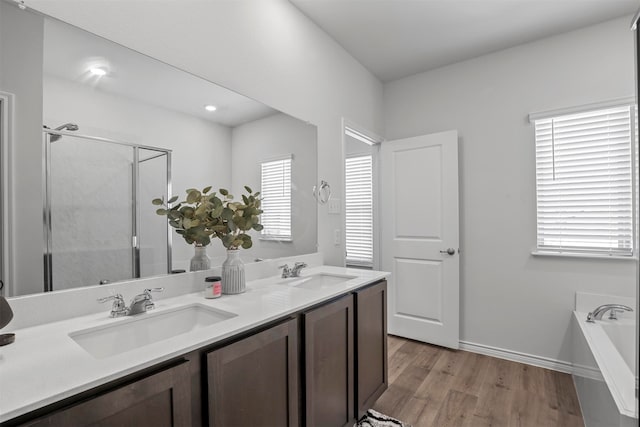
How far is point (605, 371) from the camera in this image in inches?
59.6

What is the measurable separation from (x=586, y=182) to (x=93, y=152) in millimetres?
3159

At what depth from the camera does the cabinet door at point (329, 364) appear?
142 centimetres

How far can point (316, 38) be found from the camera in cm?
248

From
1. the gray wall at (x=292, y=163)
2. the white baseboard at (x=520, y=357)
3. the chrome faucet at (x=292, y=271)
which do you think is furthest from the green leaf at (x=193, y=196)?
the white baseboard at (x=520, y=357)

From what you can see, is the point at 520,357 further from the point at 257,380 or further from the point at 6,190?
the point at 6,190

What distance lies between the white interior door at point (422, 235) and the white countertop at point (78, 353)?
6.33 ft

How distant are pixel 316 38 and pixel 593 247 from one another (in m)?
2.65

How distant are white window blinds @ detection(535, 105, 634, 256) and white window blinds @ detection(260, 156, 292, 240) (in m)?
2.09

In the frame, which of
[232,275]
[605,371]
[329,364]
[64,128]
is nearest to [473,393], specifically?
[605,371]

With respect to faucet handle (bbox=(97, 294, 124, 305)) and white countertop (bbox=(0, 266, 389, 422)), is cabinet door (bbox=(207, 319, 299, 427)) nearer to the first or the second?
white countertop (bbox=(0, 266, 389, 422))

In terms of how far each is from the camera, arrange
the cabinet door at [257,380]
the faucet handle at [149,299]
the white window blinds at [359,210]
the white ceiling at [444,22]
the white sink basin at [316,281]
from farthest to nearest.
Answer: the white window blinds at [359,210] → the white ceiling at [444,22] → the white sink basin at [316,281] → the faucet handle at [149,299] → the cabinet door at [257,380]

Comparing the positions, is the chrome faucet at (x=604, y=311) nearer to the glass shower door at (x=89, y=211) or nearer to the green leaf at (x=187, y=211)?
the green leaf at (x=187, y=211)

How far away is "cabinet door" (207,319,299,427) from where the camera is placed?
1.00 metres

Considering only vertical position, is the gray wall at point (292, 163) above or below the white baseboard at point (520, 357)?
above
